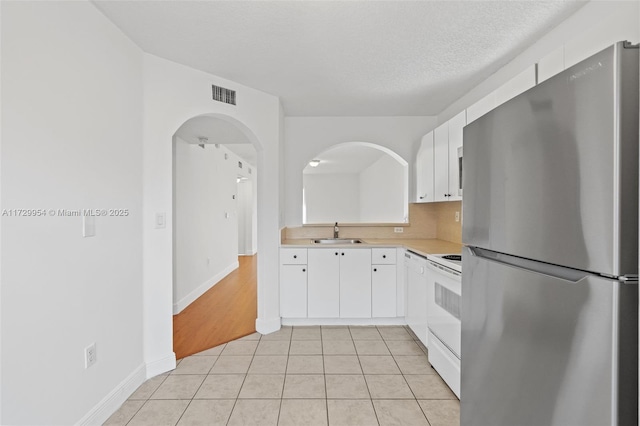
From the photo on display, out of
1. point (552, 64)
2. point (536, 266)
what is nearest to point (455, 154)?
point (552, 64)

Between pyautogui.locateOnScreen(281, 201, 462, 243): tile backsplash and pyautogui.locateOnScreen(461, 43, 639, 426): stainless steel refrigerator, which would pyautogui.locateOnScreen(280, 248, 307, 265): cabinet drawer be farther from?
pyautogui.locateOnScreen(461, 43, 639, 426): stainless steel refrigerator

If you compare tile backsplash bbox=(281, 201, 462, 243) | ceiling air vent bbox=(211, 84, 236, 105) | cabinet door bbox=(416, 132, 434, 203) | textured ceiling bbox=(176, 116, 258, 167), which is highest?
ceiling air vent bbox=(211, 84, 236, 105)

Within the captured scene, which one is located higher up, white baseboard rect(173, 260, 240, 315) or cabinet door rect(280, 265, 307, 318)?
cabinet door rect(280, 265, 307, 318)

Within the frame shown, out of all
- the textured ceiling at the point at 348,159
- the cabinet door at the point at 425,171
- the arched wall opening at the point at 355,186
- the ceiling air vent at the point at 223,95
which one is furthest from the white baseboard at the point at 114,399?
the textured ceiling at the point at 348,159

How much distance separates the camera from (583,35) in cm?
140

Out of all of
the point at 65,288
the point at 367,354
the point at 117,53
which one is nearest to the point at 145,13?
the point at 117,53

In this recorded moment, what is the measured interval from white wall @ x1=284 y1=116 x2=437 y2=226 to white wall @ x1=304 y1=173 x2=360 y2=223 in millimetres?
7516

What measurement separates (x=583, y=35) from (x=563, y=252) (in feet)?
4.03

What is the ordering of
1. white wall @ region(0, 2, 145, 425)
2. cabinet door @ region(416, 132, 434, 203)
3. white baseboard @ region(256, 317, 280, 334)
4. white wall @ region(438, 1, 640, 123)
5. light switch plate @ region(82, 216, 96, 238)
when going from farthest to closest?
cabinet door @ region(416, 132, 434, 203), white baseboard @ region(256, 317, 280, 334), light switch plate @ region(82, 216, 96, 238), white wall @ region(0, 2, 145, 425), white wall @ region(438, 1, 640, 123)

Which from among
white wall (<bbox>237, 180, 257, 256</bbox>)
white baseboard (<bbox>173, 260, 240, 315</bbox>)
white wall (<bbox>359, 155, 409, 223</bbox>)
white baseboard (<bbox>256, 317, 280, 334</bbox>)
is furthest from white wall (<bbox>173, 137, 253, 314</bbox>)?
white wall (<bbox>359, 155, 409, 223</bbox>)

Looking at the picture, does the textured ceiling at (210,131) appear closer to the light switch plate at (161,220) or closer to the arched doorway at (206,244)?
the arched doorway at (206,244)

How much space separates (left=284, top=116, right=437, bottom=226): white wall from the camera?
391cm

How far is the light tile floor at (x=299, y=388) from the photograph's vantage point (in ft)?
6.24

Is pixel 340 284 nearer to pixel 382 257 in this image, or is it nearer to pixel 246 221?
pixel 382 257
